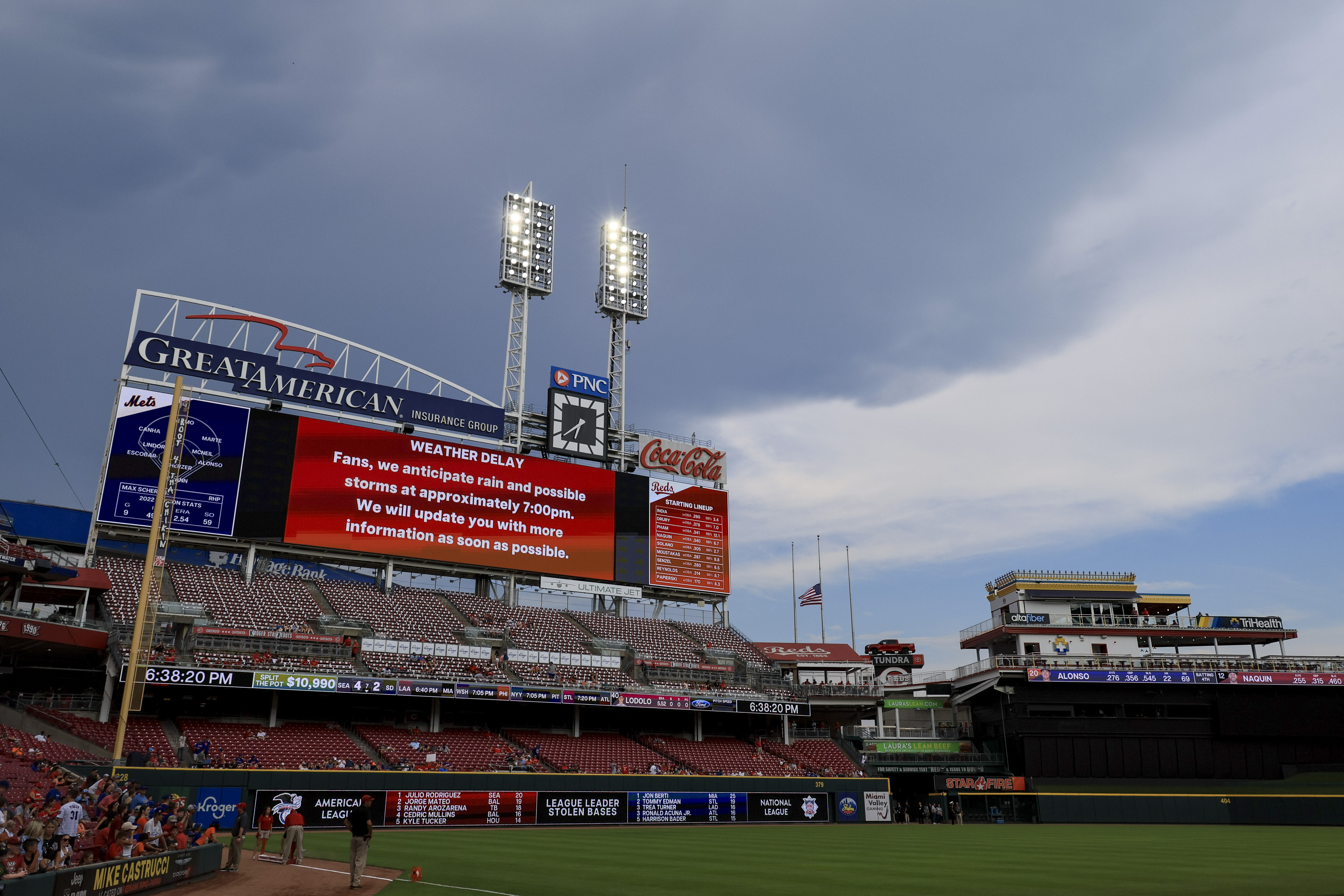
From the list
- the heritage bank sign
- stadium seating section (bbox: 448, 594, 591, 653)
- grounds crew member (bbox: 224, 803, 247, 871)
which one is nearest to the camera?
grounds crew member (bbox: 224, 803, 247, 871)

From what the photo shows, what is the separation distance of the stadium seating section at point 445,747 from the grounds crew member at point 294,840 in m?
19.8

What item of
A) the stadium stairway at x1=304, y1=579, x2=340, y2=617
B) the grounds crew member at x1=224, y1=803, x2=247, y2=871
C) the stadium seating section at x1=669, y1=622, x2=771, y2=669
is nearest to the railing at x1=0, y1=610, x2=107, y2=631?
the stadium stairway at x1=304, y1=579, x2=340, y2=617

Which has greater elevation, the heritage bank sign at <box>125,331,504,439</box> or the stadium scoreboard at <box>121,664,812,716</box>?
the heritage bank sign at <box>125,331,504,439</box>

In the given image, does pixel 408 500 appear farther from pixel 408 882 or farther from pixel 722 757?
pixel 408 882

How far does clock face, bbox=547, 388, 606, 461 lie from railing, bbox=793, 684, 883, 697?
1842 centimetres

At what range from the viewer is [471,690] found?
1716 inches

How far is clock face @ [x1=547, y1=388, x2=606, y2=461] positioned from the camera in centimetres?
5691

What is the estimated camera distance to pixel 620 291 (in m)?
63.3

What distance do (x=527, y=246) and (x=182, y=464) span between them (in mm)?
24365

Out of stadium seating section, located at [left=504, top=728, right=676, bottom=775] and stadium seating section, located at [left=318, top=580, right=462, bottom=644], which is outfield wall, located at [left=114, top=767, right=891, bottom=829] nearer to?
stadium seating section, located at [left=504, top=728, right=676, bottom=775]

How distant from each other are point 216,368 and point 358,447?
7.79 m

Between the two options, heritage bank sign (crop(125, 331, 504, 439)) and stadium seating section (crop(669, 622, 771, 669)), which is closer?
heritage bank sign (crop(125, 331, 504, 439))

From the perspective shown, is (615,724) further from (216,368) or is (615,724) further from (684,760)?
(216,368)

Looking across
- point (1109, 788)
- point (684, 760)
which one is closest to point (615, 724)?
point (684, 760)
